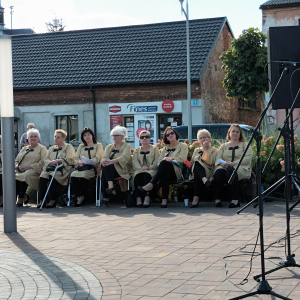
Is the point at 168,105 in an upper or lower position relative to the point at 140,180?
upper

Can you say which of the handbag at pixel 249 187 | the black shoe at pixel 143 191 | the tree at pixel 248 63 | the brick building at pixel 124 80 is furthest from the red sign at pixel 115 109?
the handbag at pixel 249 187

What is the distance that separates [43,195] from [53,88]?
782 inches

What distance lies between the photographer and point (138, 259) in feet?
19.3

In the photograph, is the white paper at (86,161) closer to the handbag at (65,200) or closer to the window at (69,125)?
the handbag at (65,200)

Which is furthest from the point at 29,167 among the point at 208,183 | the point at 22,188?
the point at 208,183

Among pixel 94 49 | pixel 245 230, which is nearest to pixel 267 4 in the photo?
pixel 94 49

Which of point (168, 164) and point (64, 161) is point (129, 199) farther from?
point (64, 161)

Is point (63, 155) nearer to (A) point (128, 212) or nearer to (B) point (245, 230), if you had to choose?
(A) point (128, 212)

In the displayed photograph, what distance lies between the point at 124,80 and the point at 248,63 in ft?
23.4

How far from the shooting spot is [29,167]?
1161 centimetres

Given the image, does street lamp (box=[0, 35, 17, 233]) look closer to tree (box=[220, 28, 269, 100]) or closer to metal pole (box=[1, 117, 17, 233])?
metal pole (box=[1, 117, 17, 233])

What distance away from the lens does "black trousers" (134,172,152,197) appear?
1063 cm

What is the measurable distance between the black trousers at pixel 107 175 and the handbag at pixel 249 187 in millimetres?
2533

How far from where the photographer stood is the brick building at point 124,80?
93.6ft
